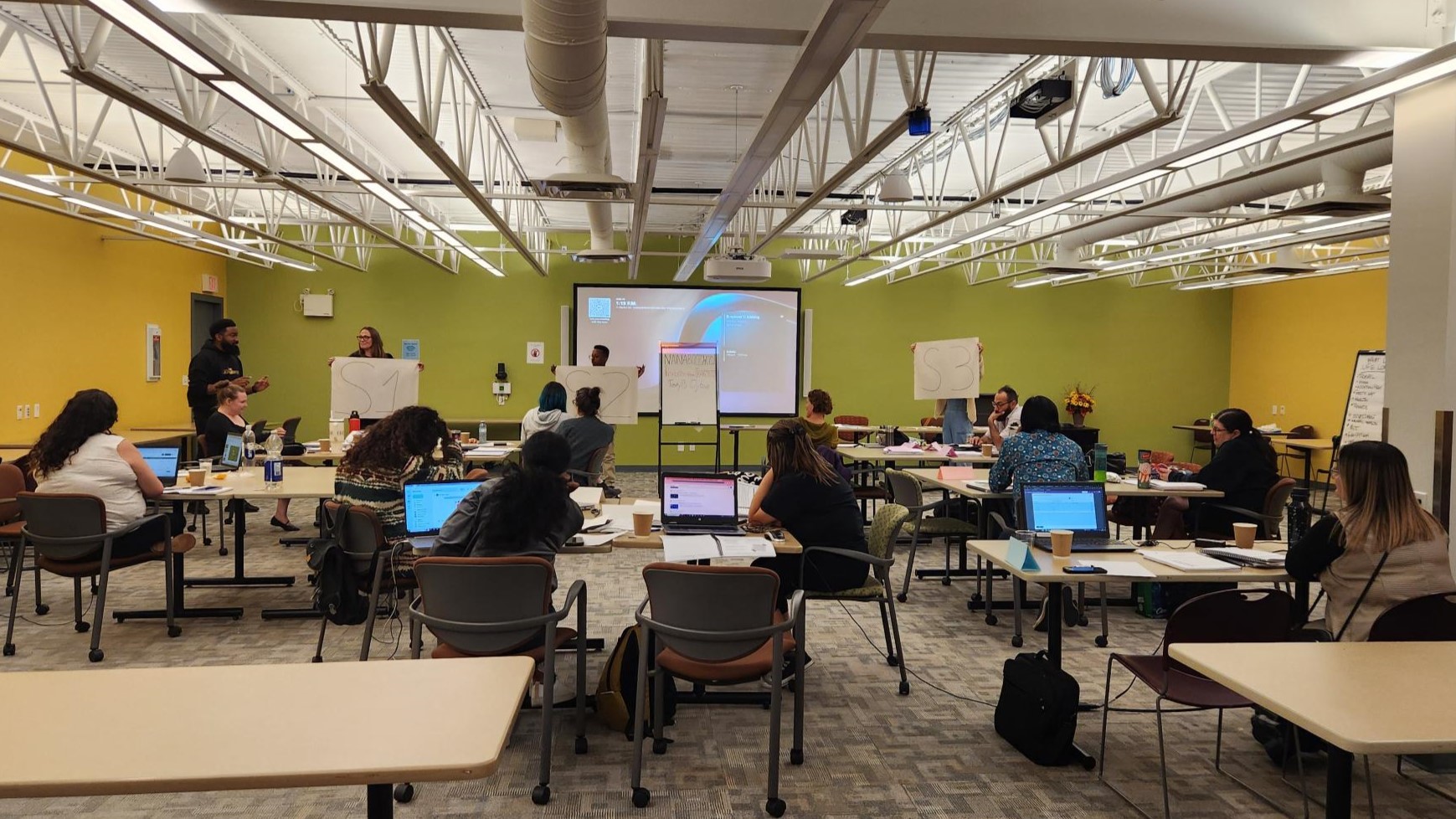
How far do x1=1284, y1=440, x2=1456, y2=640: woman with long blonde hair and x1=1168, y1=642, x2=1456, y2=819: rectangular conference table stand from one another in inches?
20.6

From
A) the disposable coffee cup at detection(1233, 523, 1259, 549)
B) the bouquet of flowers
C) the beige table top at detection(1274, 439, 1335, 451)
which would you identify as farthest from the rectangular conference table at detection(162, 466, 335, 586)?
the beige table top at detection(1274, 439, 1335, 451)

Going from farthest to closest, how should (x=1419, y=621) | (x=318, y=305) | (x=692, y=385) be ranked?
1. (x=318, y=305)
2. (x=692, y=385)
3. (x=1419, y=621)

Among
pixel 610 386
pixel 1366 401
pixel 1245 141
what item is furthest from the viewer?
pixel 610 386

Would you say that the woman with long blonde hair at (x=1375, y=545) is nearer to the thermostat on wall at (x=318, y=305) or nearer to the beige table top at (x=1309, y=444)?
the beige table top at (x=1309, y=444)

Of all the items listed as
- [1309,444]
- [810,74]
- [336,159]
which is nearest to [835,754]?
[810,74]

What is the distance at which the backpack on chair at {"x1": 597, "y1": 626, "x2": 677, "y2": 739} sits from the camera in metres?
3.54

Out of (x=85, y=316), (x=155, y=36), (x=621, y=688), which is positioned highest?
(x=155, y=36)

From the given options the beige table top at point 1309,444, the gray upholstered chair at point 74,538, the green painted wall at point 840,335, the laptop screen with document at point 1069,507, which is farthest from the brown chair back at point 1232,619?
the green painted wall at point 840,335

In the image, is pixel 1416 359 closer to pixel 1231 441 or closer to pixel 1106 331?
pixel 1231 441

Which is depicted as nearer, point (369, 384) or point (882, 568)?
point (882, 568)

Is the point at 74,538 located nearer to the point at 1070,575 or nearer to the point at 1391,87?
the point at 1070,575

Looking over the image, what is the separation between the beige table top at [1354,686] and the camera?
1.80 m

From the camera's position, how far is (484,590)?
3.02 meters

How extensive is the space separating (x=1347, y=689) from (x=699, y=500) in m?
2.68
